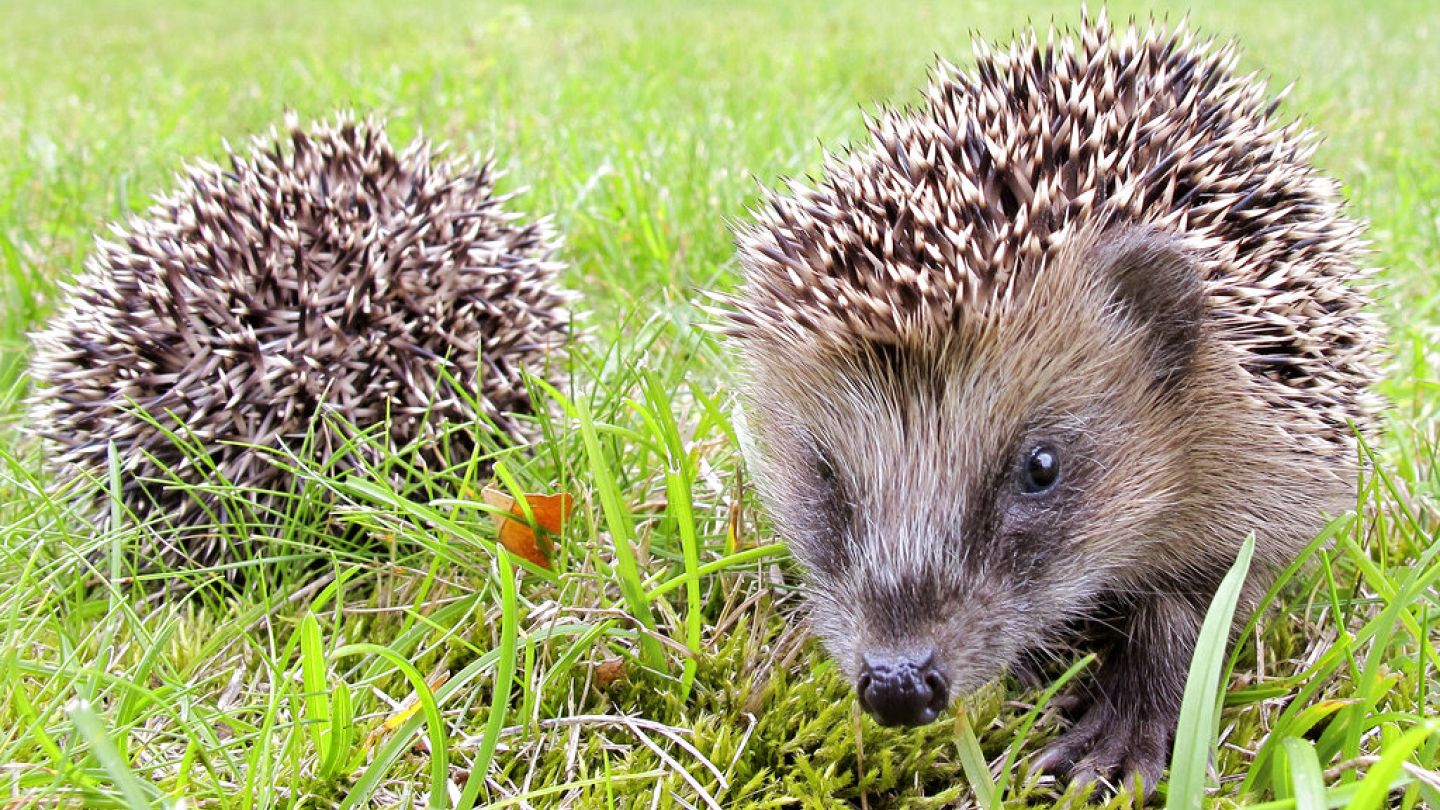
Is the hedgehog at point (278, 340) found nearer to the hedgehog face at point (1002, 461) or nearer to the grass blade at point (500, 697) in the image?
the grass blade at point (500, 697)

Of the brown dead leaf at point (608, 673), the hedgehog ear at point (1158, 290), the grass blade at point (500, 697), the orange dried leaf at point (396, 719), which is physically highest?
the hedgehog ear at point (1158, 290)

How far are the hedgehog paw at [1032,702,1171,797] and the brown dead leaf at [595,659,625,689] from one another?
1.05m

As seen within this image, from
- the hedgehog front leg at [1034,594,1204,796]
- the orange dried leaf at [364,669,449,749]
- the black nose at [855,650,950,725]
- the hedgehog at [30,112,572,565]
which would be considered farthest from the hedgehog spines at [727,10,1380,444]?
the orange dried leaf at [364,669,449,749]

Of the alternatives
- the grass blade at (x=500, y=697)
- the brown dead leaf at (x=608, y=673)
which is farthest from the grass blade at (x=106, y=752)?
the brown dead leaf at (x=608, y=673)

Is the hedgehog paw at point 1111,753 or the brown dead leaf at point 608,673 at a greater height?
the brown dead leaf at point 608,673

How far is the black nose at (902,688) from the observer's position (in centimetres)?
237

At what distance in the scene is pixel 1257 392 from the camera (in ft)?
9.59

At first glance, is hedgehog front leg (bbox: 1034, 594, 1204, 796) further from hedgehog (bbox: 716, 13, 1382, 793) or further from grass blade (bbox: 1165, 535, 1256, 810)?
grass blade (bbox: 1165, 535, 1256, 810)

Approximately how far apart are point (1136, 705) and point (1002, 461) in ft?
2.45

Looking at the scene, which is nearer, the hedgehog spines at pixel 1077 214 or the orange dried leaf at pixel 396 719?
the orange dried leaf at pixel 396 719

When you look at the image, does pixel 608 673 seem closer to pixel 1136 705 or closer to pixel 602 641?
pixel 602 641

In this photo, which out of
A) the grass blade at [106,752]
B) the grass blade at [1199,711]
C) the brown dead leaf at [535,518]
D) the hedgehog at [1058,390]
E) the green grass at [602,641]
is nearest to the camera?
the grass blade at [106,752]

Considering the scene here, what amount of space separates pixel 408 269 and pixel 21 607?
1532mm

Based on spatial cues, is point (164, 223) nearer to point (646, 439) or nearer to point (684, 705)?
point (646, 439)
